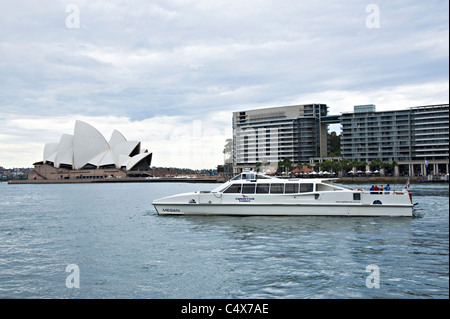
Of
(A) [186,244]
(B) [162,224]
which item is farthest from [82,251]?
(B) [162,224]

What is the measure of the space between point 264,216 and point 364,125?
13967 centimetres

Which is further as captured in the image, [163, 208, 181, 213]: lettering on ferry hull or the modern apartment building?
the modern apartment building

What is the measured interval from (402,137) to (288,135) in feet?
153

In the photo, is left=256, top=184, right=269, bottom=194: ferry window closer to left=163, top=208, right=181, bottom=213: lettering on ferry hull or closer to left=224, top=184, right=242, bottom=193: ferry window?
left=224, top=184, right=242, bottom=193: ferry window

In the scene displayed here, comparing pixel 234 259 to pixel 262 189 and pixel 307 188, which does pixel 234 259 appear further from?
pixel 307 188

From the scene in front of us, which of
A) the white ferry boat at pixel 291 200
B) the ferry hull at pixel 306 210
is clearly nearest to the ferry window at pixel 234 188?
the white ferry boat at pixel 291 200

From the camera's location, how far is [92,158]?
178 metres

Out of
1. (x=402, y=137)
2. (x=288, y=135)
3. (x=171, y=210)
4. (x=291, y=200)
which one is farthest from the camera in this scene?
(x=288, y=135)

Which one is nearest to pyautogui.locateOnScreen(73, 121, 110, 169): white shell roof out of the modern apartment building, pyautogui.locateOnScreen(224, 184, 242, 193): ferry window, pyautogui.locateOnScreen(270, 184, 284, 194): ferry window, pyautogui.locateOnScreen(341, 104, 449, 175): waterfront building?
the modern apartment building

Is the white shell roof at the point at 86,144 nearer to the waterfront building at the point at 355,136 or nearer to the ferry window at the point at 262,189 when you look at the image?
the waterfront building at the point at 355,136

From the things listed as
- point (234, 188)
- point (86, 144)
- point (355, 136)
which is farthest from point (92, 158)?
point (234, 188)

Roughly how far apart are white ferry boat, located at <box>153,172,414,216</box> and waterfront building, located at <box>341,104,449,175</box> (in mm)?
121941

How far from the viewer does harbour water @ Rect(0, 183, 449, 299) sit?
1289 cm
